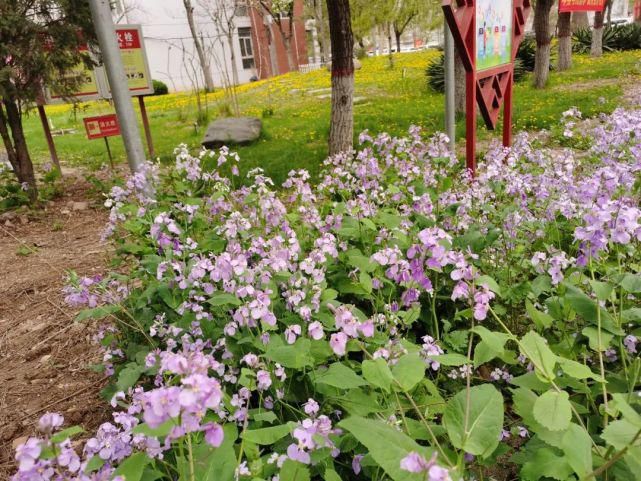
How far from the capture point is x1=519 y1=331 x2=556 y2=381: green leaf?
1263 millimetres

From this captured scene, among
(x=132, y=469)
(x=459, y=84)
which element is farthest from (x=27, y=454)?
(x=459, y=84)

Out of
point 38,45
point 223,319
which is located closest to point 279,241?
point 223,319

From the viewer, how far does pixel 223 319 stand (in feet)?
7.04

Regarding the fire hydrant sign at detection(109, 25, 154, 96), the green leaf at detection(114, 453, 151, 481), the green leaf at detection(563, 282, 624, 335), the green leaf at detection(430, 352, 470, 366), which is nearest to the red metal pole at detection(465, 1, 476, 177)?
the green leaf at detection(563, 282, 624, 335)

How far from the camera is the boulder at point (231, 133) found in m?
8.66

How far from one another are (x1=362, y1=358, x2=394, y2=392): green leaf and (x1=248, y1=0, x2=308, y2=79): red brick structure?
99.5ft

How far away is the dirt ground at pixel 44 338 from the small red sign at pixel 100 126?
1.72 metres

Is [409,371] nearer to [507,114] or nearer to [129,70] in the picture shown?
[507,114]

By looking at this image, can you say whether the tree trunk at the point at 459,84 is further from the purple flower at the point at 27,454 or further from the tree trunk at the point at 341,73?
the purple flower at the point at 27,454

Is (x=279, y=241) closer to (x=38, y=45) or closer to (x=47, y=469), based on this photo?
(x=47, y=469)

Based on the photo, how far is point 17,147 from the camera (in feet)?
20.8

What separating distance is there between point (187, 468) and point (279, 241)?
101 cm

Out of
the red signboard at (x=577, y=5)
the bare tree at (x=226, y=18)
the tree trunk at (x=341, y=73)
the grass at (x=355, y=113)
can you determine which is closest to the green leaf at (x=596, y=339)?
the tree trunk at (x=341, y=73)

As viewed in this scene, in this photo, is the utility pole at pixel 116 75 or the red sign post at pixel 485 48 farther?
the utility pole at pixel 116 75
